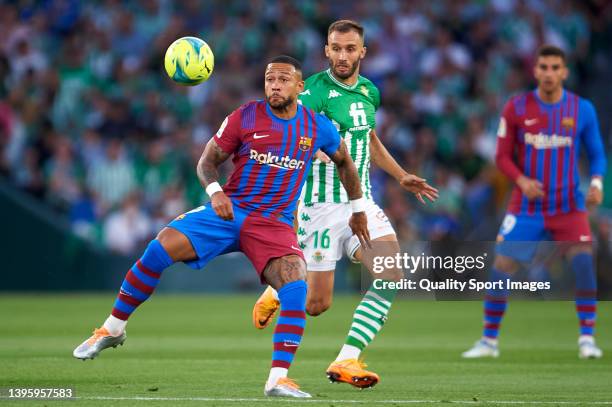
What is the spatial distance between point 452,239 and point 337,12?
5.93 meters

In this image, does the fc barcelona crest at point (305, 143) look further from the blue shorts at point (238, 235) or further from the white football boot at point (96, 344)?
the white football boot at point (96, 344)

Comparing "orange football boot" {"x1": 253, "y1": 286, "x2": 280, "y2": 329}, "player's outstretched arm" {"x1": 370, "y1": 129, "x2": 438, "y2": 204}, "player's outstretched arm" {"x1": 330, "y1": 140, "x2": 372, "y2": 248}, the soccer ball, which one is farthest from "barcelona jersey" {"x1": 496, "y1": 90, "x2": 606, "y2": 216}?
the soccer ball

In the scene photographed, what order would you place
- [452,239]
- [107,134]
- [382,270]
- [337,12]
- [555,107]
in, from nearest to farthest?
[382,270], [555,107], [452,239], [107,134], [337,12]

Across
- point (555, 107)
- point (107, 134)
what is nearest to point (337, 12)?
point (107, 134)

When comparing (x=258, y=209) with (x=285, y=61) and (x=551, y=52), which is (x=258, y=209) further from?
(x=551, y=52)

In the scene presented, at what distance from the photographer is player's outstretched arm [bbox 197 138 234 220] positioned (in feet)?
26.5

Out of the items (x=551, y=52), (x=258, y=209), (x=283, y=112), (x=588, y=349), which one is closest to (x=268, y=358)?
(x=588, y=349)

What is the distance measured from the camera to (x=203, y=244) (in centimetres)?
826

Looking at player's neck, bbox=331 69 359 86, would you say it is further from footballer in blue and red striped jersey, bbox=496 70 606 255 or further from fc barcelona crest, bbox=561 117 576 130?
fc barcelona crest, bbox=561 117 576 130

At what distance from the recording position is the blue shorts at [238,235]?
325 inches

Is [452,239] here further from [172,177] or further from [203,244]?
[203,244]

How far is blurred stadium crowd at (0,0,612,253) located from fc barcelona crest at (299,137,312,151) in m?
11.2

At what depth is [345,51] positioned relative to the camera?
9.52 meters

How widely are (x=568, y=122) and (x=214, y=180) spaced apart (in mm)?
4670
